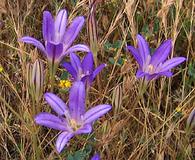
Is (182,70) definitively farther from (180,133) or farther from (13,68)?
(13,68)

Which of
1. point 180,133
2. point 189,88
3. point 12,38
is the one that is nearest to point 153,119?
point 180,133

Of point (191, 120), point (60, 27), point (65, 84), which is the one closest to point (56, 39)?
point (60, 27)

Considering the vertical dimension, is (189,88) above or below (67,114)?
below

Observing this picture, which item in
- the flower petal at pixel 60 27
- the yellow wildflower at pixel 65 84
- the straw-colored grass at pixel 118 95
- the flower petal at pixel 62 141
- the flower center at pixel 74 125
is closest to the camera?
the flower petal at pixel 62 141

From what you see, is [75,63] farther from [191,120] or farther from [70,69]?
[191,120]

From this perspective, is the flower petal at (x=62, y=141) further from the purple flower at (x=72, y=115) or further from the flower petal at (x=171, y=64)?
the flower petal at (x=171, y=64)

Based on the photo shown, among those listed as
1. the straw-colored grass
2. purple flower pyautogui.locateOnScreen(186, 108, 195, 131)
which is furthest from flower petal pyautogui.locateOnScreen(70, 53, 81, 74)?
purple flower pyautogui.locateOnScreen(186, 108, 195, 131)

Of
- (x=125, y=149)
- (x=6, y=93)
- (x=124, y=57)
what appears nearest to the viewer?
(x=125, y=149)

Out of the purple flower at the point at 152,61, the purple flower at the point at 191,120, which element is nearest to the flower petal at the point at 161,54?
the purple flower at the point at 152,61
